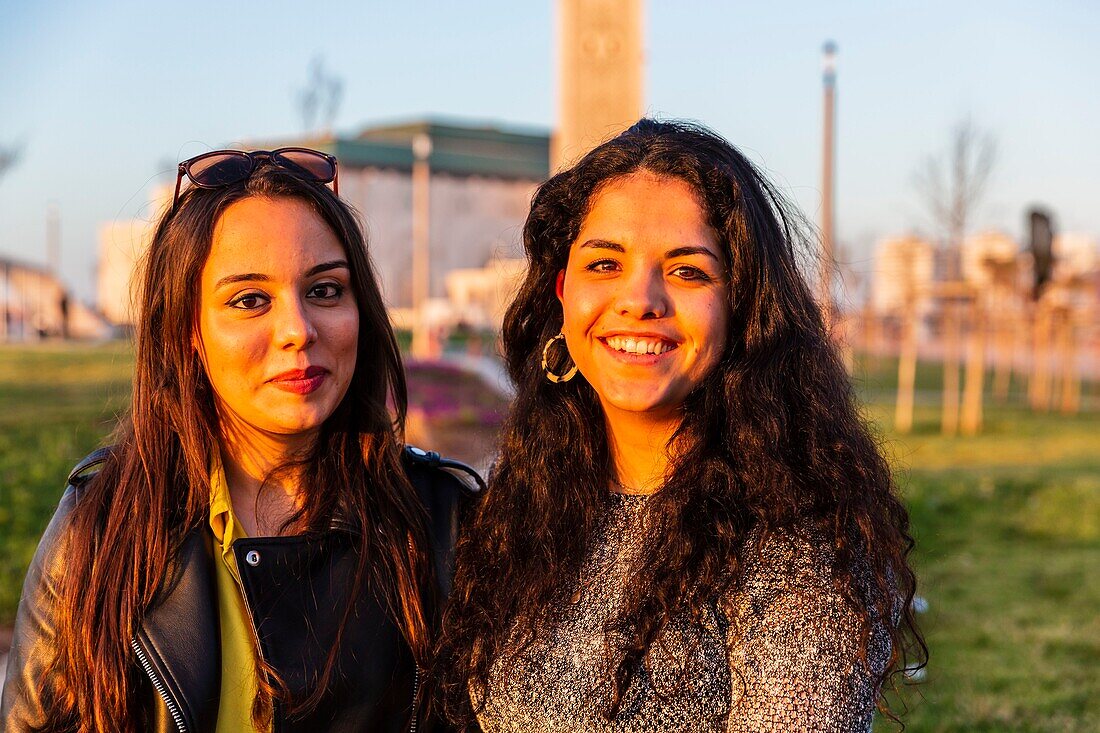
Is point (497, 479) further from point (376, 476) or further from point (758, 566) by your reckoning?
point (758, 566)

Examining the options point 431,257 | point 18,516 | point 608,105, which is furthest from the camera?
point 431,257

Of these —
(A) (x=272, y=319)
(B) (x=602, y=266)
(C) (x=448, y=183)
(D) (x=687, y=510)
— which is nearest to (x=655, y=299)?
(B) (x=602, y=266)

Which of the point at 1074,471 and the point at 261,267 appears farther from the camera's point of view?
the point at 1074,471

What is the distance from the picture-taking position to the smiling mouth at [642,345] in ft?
6.99

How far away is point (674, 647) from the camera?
2018 millimetres

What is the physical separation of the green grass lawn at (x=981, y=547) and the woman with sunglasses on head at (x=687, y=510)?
1.69 ft

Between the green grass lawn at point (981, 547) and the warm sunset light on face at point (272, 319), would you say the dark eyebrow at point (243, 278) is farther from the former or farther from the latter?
the green grass lawn at point (981, 547)

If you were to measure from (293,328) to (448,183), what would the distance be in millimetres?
69017

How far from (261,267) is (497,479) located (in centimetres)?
74

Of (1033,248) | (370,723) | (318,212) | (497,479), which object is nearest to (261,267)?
(318,212)

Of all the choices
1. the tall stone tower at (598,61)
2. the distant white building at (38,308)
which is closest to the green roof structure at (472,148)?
the distant white building at (38,308)

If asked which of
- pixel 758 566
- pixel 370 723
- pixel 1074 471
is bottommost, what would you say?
pixel 1074 471

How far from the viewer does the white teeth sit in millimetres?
2131

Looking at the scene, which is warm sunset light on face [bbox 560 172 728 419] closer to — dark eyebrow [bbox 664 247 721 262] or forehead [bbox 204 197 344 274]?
dark eyebrow [bbox 664 247 721 262]
